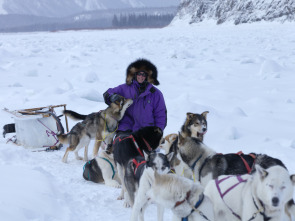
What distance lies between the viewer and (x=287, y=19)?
36.1 metres

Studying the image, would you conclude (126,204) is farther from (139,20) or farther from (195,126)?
(139,20)

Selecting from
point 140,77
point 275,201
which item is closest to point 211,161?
point 275,201

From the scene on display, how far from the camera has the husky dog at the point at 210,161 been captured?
119 inches

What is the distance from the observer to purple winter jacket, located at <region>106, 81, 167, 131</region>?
3.98 m

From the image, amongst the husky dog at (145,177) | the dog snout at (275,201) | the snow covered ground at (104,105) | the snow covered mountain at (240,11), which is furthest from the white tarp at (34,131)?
the snow covered mountain at (240,11)

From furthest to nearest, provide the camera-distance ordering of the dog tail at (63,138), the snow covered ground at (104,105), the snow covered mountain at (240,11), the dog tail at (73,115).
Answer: the snow covered mountain at (240,11) → the dog tail at (73,115) → the dog tail at (63,138) → the snow covered ground at (104,105)

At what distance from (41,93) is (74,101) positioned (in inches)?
49.6

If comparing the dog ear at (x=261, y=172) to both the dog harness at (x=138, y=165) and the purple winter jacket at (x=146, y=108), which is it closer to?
the dog harness at (x=138, y=165)

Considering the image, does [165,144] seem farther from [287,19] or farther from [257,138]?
[287,19]

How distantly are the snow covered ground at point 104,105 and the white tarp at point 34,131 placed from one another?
0.24m

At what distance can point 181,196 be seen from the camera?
202 centimetres

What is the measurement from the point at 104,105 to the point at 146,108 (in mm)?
3043

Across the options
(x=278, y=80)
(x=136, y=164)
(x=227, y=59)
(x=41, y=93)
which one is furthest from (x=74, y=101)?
(x=227, y=59)

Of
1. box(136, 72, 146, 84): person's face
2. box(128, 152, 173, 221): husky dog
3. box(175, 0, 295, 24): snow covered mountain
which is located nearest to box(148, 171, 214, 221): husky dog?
box(128, 152, 173, 221): husky dog
